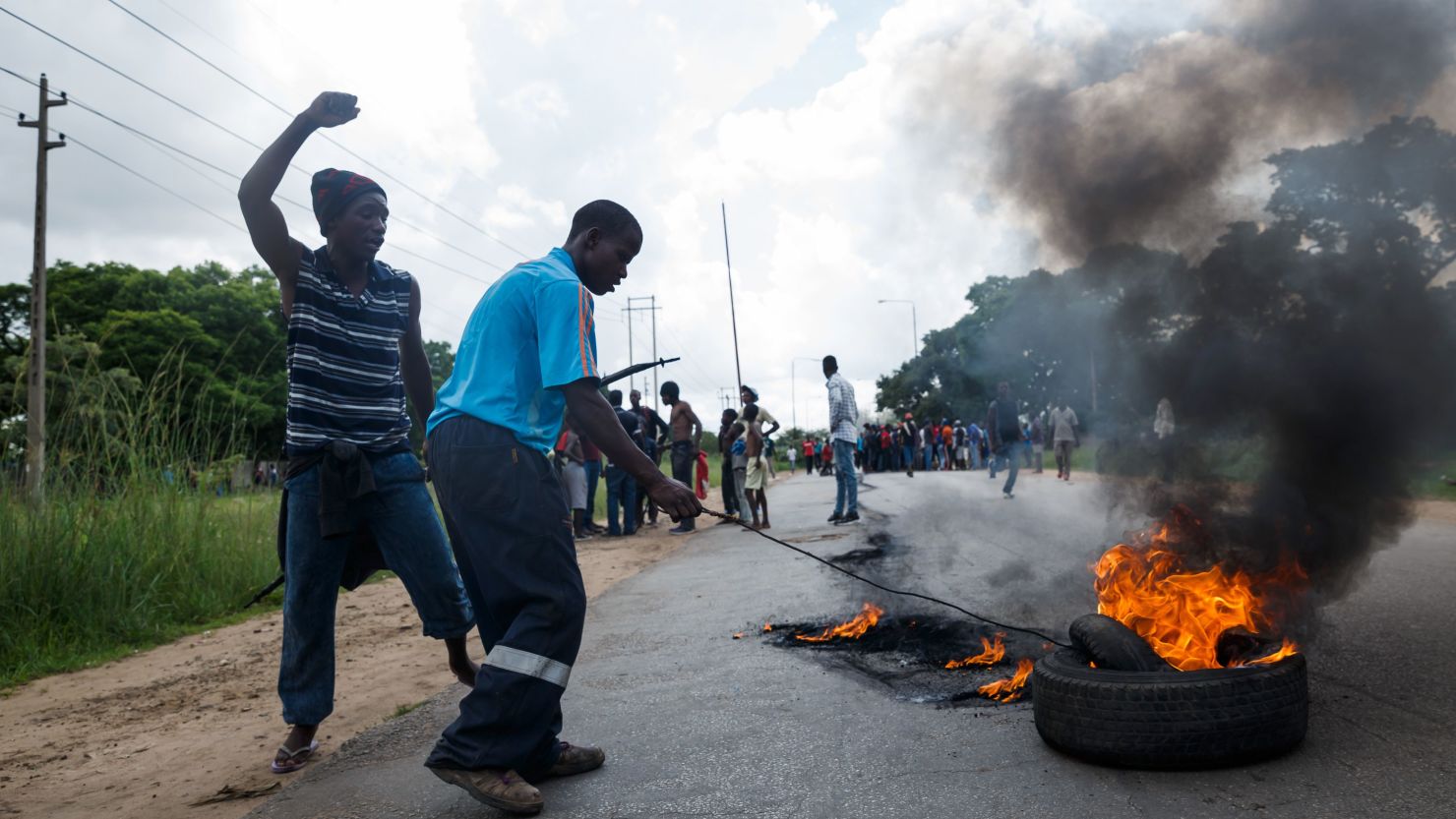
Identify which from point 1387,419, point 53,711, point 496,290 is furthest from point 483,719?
point 1387,419

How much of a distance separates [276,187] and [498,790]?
87.9 inches

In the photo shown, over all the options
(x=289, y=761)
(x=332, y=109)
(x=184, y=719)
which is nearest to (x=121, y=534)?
(x=184, y=719)

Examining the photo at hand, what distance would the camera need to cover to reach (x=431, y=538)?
369 cm

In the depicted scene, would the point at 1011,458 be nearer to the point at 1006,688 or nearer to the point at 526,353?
the point at 1006,688

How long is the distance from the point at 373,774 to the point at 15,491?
523 centimetres

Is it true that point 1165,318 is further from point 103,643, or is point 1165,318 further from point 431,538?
point 103,643

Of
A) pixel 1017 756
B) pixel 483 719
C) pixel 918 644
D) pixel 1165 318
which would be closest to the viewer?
Answer: pixel 483 719

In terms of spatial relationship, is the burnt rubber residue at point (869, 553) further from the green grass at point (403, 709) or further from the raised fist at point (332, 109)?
the raised fist at point (332, 109)

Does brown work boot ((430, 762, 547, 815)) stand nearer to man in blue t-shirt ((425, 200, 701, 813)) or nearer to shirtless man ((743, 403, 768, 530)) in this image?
man in blue t-shirt ((425, 200, 701, 813))

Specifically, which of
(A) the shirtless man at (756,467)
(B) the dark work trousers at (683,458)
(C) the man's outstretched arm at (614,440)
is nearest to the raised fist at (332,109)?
(C) the man's outstretched arm at (614,440)

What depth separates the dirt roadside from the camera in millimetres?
3506

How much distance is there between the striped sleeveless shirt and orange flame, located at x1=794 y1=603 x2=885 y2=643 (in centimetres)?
259

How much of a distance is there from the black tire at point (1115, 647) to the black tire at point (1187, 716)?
15 cm

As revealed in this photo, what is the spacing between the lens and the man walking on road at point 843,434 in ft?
40.7
